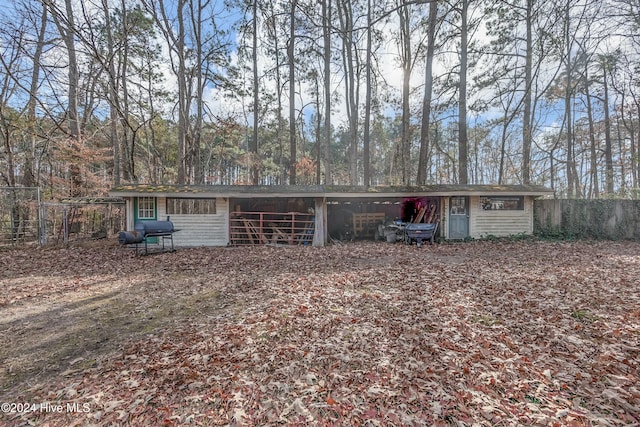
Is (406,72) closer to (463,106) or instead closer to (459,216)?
(463,106)

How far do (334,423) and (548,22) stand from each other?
6.85 meters

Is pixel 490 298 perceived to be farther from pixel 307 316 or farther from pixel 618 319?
pixel 307 316

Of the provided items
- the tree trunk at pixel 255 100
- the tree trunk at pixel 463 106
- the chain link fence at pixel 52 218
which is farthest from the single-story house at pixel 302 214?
the tree trunk at pixel 255 100

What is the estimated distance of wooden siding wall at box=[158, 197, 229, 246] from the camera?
11.1m

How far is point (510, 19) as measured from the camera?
13500 mm

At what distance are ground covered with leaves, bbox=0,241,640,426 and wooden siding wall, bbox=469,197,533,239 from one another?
5.48 metres

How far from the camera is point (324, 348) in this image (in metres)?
3.33

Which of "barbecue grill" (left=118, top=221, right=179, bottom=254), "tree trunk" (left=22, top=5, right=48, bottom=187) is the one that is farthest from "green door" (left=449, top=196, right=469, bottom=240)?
"tree trunk" (left=22, top=5, right=48, bottom=187)

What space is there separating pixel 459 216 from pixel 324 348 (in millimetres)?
10717

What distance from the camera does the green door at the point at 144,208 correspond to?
1086 centimetres

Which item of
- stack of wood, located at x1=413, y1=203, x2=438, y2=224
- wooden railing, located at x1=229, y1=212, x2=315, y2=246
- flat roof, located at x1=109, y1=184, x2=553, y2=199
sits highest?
flat roof, located at x1=109, y1=184, x2=553, y2=199

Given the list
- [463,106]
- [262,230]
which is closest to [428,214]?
[463,106]

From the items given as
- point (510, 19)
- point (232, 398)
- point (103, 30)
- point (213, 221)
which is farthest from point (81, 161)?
point (510, 19)

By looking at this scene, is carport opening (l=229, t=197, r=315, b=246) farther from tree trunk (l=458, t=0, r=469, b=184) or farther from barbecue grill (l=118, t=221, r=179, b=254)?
tree trunk (l=458, t=0, r=469, b=184)
